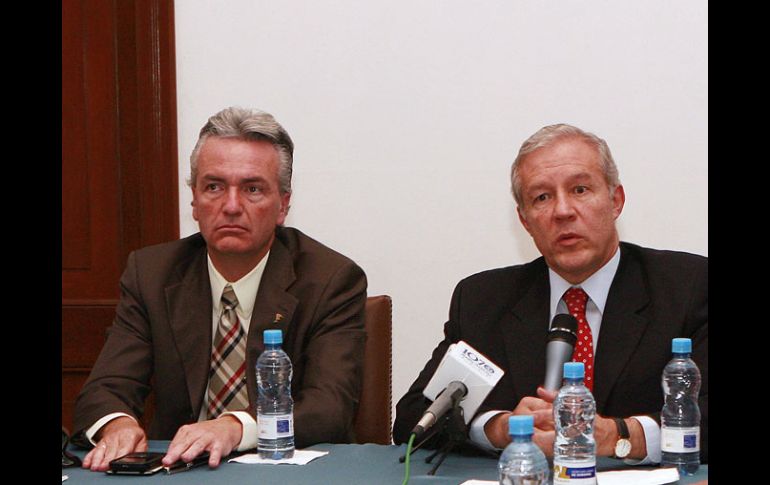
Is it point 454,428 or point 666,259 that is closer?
point 454,428

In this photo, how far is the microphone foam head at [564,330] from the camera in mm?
2268

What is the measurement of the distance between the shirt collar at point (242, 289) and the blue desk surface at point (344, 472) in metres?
0.83

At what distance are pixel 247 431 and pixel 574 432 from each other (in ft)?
2.84

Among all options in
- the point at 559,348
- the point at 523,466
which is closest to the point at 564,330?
the point at 559,348

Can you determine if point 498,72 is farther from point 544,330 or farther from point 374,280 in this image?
point 544,330

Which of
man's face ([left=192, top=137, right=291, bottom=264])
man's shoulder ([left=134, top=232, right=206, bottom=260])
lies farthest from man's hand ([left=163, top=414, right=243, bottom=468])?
man's shoulder ([left=134, top=232, right=206, bottom=260])

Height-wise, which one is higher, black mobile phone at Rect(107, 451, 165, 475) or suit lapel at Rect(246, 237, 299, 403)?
suit lapel at Rect(246, 237, 299, 403)

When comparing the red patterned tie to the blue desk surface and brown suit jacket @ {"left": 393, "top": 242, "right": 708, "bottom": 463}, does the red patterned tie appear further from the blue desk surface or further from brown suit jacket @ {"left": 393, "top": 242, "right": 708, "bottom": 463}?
the blue desk surface

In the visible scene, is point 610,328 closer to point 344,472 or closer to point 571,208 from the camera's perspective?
point 571,208

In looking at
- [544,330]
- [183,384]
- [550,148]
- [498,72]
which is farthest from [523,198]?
[183,384]

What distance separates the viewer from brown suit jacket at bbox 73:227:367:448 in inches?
117

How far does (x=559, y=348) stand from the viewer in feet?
7.41

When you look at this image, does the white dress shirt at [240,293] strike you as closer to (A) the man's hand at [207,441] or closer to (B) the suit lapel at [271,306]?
(B) the suit lapel at [271,306]

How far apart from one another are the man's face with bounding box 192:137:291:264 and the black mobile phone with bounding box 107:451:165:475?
916mm
